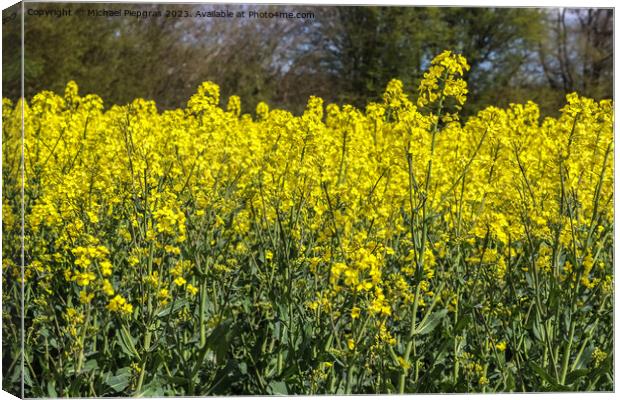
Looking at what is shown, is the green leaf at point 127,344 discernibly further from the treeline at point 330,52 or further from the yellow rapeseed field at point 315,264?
the treeline at point 330,52

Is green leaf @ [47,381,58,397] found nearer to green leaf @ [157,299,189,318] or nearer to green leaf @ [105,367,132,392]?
green leaf @ [105,367,132,392]

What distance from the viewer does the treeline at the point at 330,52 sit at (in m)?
4.16

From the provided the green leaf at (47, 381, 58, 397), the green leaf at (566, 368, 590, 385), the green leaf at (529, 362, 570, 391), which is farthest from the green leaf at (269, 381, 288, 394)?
the green leaf at (566, 368, 590, 385)

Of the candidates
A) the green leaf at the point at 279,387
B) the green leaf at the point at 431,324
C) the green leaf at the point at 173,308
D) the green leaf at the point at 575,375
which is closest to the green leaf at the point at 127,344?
the green leaf at the point at 173,308

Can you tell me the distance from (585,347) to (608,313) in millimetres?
185

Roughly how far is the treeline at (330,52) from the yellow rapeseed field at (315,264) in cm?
30

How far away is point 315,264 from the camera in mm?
3656

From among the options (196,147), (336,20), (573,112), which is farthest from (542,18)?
(196,147)

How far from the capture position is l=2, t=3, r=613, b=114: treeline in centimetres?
416

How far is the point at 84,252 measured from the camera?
3.36 metres

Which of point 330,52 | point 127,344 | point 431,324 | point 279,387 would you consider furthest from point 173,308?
point 330,52

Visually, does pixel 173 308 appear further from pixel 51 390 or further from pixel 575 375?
pixel 575 375

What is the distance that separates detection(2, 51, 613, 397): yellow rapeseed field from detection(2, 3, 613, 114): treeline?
0.30 m

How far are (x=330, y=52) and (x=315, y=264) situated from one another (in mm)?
1278
